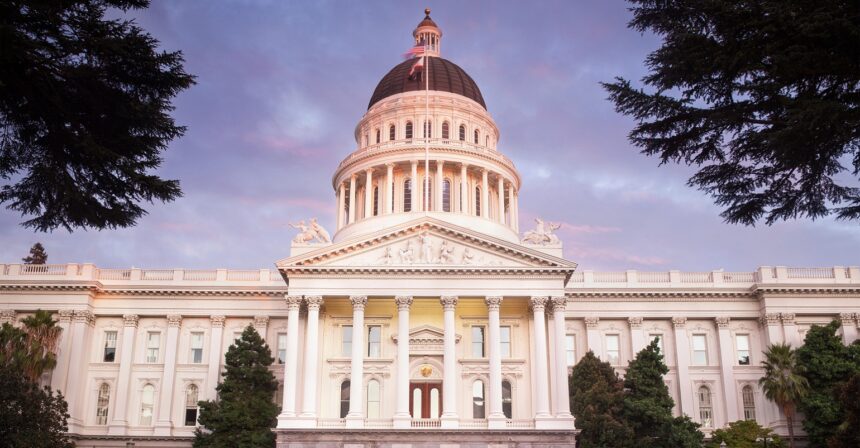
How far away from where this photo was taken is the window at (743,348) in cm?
5853

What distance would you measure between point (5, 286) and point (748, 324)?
50.7m

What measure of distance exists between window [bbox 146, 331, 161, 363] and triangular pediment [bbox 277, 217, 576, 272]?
52.1 ft

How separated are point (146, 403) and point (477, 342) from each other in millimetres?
23257

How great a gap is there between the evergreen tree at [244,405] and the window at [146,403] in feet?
23.8

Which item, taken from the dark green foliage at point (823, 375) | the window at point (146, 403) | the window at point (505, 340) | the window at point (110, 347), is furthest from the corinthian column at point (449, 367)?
the window at point (110, 347)

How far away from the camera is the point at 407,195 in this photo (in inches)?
2685

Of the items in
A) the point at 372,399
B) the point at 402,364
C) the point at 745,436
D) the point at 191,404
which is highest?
the point at 402,364

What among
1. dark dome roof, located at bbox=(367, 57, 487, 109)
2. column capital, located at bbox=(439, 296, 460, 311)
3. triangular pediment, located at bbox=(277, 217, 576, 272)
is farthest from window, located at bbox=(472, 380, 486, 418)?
dark dome roof, located at bbox=(367, 57, 487, 109)

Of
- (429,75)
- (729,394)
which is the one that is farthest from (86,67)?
(429,75)

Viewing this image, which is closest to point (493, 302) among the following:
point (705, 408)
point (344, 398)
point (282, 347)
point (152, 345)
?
point (344, 398)

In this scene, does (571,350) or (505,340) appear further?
(571,350)

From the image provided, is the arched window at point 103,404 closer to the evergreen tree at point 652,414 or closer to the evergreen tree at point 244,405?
the evergreen tree at point 244,405

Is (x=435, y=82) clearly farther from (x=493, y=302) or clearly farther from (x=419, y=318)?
(x=493, y=302)

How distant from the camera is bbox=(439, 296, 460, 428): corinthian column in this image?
1850 inches
